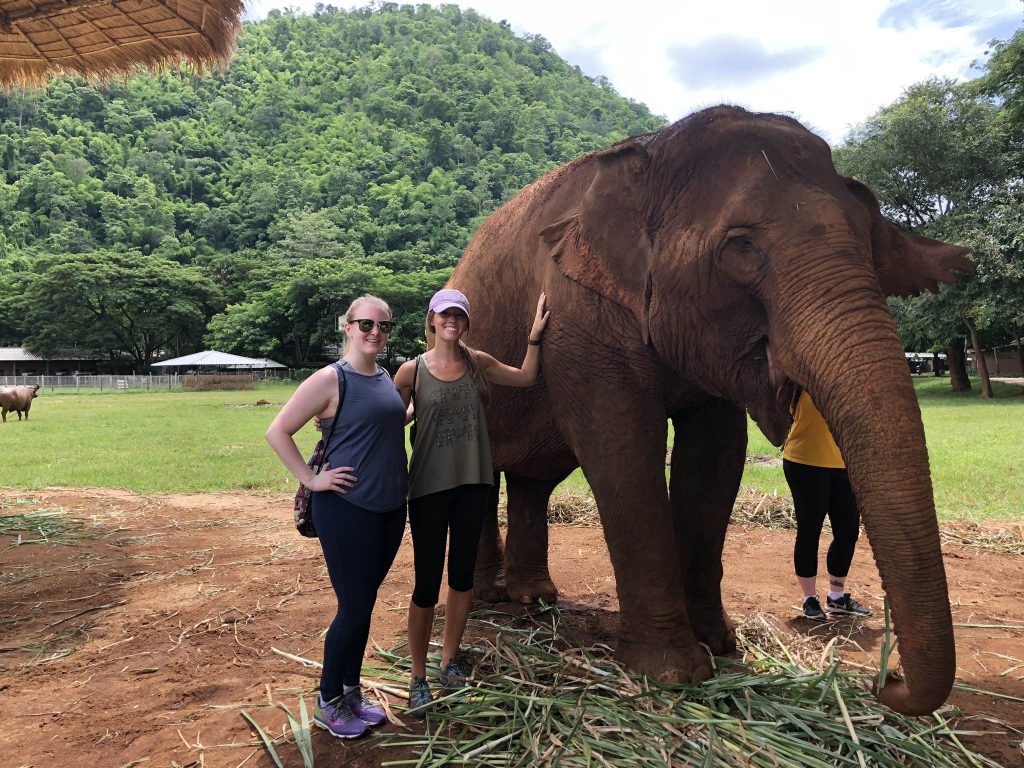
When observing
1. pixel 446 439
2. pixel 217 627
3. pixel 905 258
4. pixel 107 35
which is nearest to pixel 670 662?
pixel 446 439

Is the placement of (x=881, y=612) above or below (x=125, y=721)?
below

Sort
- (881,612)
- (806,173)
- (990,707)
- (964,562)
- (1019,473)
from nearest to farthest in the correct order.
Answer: (806,173), (990,707), (881,612), (964,562), (1019,473)

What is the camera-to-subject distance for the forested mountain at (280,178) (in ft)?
171

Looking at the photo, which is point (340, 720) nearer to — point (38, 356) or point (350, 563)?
point (350, 563)

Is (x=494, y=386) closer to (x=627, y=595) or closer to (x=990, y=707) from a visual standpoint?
(x=627, y=595)

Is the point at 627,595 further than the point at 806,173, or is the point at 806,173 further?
the point at 627,595

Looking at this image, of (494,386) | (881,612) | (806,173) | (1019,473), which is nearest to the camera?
(806,173)

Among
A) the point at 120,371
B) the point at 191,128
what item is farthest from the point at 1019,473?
the point at 191,128

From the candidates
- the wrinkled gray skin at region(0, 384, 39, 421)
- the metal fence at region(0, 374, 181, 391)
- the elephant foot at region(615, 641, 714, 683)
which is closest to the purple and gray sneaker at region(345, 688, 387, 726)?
the elephant foot at region(615, 641, 714, 683)

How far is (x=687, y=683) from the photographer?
312 cm

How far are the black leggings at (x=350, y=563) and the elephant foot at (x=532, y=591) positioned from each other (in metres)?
1.85

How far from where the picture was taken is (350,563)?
2.80 meters

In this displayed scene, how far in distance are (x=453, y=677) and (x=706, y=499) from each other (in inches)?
62.9

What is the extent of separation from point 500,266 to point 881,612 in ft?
11.2
